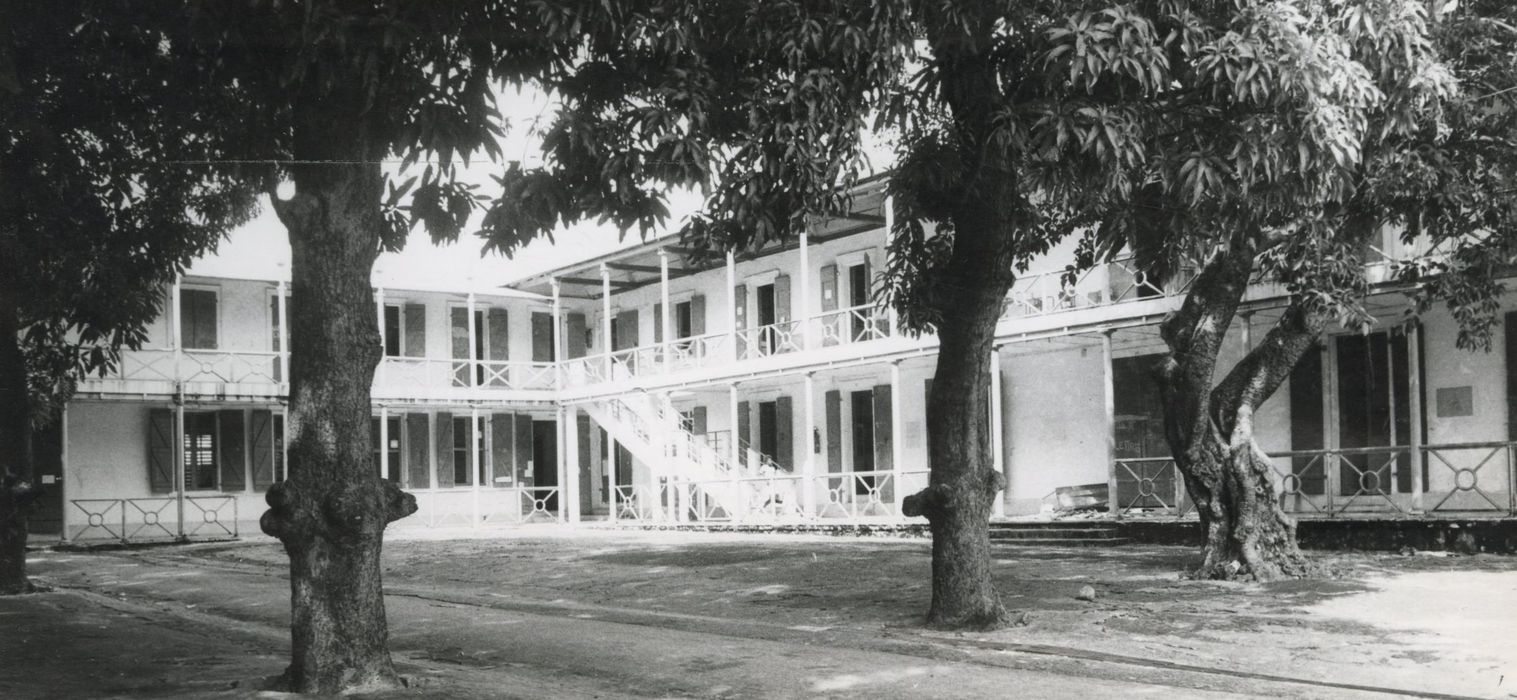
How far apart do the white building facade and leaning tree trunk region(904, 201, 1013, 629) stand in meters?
8.21

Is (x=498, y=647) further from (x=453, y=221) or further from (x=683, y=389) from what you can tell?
(x=683, y=389)

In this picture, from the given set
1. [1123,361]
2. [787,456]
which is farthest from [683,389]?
[1123,361]

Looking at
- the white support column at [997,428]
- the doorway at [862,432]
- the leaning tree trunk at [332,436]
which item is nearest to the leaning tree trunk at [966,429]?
the leaning tree trunk at [332,436]

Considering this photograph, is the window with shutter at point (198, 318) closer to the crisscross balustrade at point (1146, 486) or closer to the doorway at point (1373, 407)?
the crisscross balustrade at point (1146, 486)

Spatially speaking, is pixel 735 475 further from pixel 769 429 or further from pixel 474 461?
pixel 474 461

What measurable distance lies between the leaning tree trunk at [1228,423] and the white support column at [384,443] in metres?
18.8

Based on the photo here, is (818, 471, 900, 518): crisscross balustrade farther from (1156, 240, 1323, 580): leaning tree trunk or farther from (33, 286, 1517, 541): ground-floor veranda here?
(1156, 240, 1323, 580): leaning tree trunk

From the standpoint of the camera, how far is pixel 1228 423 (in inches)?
516

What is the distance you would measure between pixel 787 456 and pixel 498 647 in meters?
17.3

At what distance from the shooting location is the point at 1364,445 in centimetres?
1811

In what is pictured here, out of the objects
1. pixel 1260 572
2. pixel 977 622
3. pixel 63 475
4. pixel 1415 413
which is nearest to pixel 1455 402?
pixel 1415 413

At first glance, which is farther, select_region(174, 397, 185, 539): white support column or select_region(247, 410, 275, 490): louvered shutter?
select_region(247, 410, 275, 490): louvered shutter

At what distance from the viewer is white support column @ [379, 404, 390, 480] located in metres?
27.4

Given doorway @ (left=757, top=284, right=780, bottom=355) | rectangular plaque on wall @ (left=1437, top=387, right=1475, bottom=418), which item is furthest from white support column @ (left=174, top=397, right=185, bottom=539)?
rectangular plaque on wall @ (left=1437, top=387, right=1475, bottom=418)
